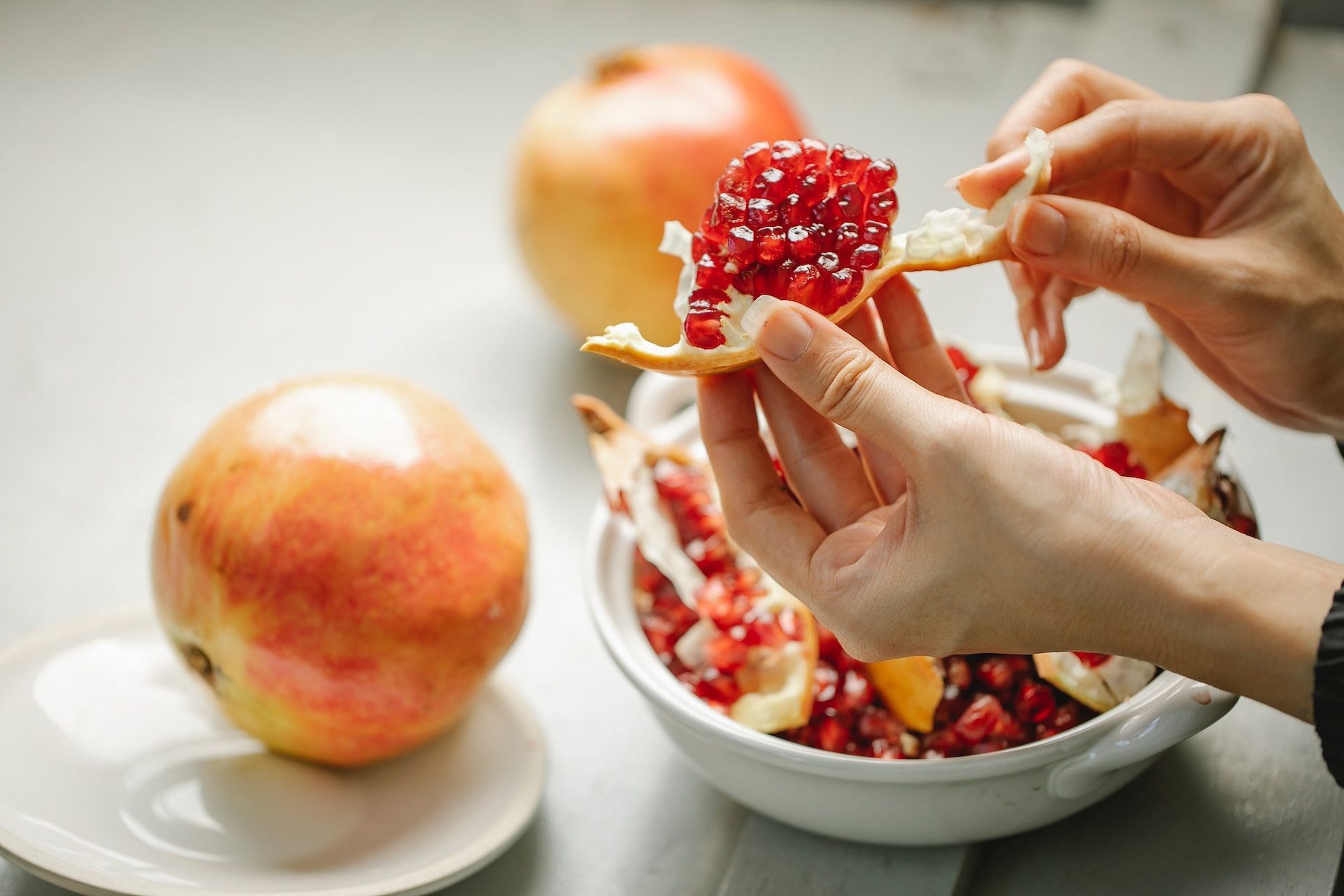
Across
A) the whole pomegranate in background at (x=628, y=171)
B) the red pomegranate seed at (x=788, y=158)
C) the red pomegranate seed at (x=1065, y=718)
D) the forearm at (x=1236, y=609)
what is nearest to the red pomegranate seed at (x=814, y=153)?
the red pomegranate seed at (x=788, y=158)

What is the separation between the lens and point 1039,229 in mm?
755

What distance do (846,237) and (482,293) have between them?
0.93 meters

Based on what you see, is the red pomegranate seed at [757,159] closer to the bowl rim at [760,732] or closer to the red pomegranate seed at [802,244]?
the red pomegranate seed at [802,244]

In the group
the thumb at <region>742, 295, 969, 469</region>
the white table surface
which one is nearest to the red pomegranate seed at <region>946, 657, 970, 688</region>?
the white table surface

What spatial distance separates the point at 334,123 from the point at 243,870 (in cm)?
137

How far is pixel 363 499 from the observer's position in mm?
837

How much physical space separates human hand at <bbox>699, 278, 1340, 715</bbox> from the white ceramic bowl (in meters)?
0.08

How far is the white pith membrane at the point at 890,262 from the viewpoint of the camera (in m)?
0.71

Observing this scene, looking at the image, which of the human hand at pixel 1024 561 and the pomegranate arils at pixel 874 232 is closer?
the human hand at pixel 1024 561

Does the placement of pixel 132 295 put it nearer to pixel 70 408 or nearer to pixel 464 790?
pixel 70 408

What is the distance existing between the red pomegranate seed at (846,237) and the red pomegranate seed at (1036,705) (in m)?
0.33

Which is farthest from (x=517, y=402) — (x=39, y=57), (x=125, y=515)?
(x=39, y=57)

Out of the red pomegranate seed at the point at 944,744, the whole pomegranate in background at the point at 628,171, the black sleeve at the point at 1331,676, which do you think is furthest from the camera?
the whole pomegranate in background at the point at 628,171

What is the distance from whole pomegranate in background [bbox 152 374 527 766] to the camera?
2.68ft
